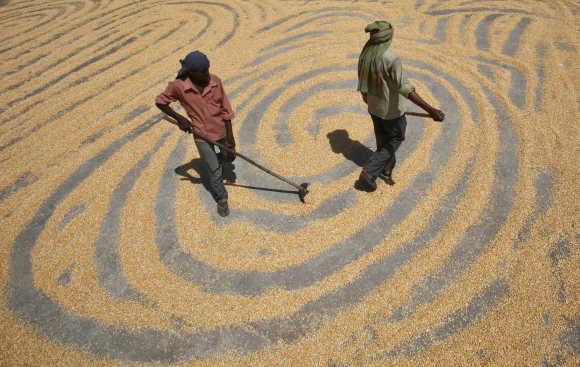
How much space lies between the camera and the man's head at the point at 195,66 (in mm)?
4664

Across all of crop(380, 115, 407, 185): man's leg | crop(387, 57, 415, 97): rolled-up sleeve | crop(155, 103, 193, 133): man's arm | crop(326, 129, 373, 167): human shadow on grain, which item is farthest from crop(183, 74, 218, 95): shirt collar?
crop(326, 129, 373, 167): human shadow on grain

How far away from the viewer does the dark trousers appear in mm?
5526

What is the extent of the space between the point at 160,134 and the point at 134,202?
7.51ft

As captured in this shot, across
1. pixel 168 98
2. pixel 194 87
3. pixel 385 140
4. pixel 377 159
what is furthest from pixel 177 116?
pixel 385 140

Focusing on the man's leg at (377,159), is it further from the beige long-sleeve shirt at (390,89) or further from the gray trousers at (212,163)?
the gray trousers at (212,163)

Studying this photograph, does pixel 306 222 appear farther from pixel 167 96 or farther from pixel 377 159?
pixel 167 96

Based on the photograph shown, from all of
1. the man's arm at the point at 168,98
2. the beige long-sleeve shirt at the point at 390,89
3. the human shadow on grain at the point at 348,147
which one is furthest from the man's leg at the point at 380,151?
the man's arm at the point at 168,98

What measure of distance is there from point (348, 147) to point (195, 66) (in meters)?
3.85

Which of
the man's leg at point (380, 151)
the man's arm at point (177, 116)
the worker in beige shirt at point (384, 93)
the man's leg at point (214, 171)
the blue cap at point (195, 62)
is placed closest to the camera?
the blue cap at point (195, 62)

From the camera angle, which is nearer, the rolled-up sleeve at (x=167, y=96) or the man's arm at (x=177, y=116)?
the rolled-up sleeve at (x=167, y=96)

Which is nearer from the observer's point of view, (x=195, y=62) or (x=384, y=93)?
(x=195, y=62)

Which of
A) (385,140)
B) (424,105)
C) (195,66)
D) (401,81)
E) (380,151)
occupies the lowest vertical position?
(380,151)

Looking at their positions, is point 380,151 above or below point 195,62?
below

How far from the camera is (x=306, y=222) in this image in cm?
596
